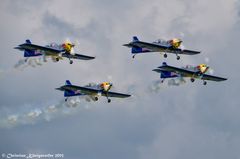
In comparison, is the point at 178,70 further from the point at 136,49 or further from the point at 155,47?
the point at 136,49

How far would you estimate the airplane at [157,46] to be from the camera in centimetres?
17550

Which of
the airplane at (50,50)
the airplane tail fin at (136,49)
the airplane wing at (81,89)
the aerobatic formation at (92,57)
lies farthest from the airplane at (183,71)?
the airplane at (50,50)

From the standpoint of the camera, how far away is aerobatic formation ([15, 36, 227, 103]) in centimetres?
16750

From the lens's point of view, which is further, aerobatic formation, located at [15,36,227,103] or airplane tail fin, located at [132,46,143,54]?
airplane tail fin, located at [132,46,143,54]

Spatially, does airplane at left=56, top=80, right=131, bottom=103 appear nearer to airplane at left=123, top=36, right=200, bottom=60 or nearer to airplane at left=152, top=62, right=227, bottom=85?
airplane at left=152, top=62, right=227, bottom=85

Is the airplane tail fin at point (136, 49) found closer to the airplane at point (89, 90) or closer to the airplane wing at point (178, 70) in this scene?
the airplane wing at point (178, 70)

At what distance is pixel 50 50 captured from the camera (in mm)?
172375

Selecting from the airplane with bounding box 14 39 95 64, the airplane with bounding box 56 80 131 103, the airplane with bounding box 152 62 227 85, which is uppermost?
the airplane with bounding box 14 39 95 64

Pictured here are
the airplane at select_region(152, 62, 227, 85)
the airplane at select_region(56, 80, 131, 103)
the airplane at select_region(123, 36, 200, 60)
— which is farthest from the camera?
the airplane at select_region(123, 36, 200, 60)

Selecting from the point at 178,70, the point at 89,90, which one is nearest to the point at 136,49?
the point at 178,70

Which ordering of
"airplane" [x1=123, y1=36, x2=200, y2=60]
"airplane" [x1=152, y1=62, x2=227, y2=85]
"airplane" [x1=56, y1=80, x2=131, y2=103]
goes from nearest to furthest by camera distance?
"airplane" [x1=56, y1=80, x2=131, y2=103]
"airplane" [x1=152, y1=62, x2=227, y2=85]
"airplane" [x1=123, y1=36, x2=200, y2=60]

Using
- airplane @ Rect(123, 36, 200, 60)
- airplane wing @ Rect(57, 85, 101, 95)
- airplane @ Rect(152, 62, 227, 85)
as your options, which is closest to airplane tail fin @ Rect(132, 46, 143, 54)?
airplane @ Rect(123, 36, 200, 60)

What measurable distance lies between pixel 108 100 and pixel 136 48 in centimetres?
1753

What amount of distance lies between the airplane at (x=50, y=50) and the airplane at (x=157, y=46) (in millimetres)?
10986
